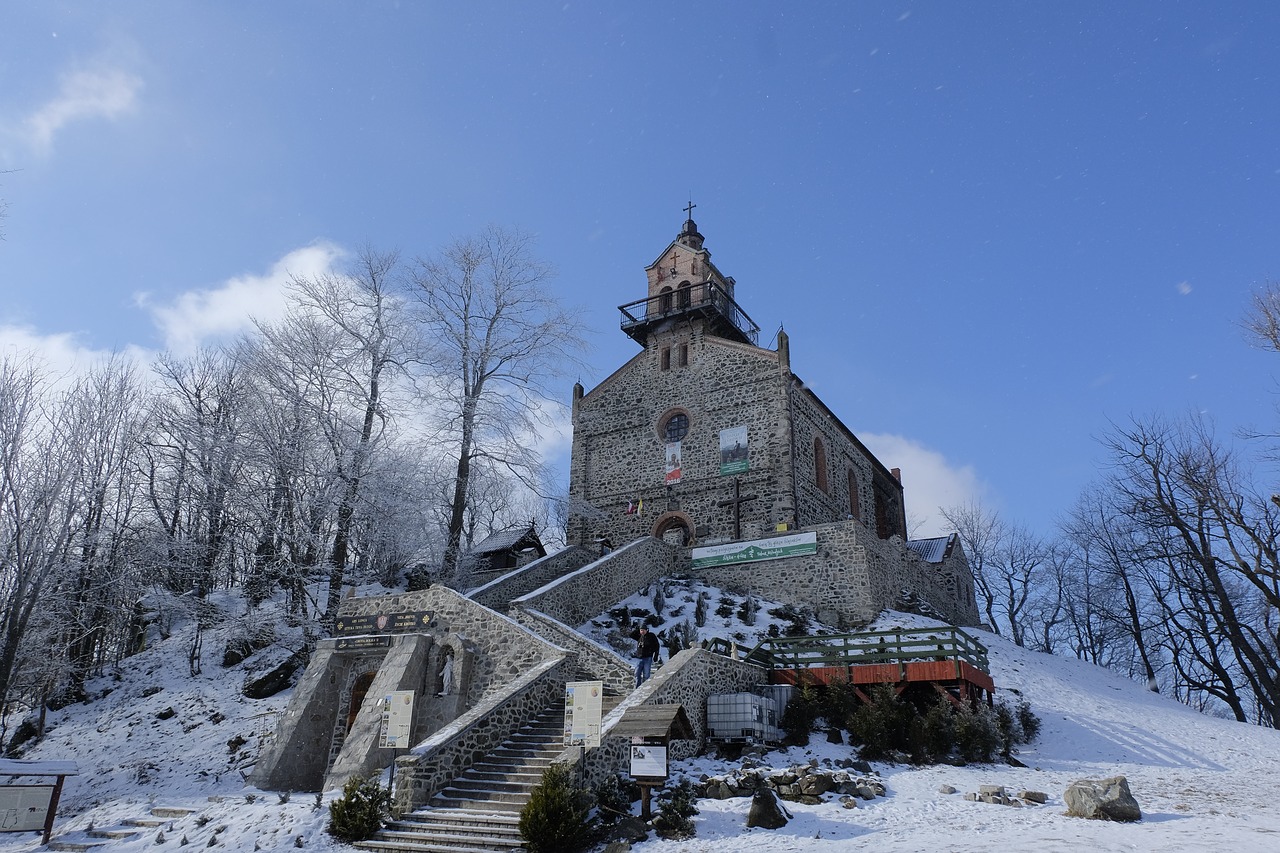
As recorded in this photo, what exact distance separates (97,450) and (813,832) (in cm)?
1657

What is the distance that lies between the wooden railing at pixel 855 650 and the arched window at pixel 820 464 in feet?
38.3

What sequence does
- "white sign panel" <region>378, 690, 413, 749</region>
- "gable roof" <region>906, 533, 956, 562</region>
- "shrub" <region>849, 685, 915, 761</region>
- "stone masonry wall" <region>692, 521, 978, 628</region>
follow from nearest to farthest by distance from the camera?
"white sign panel" <region>378, 690, 413, 749</region>
"shrub" <region>849, 685, 915, 761</region>
"stone masonry wall" <region>692, 521, 978, 628</region>
"gable roof" <region>906, 533, 956, 562</region>

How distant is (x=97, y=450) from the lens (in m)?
17.3

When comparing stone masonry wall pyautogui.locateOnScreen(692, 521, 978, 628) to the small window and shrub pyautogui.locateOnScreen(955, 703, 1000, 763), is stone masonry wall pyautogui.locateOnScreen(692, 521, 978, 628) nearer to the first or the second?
the small window

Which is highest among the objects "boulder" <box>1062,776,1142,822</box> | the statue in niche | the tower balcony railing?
the tower balcony railing

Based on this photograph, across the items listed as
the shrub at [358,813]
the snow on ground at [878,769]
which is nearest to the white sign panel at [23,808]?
the snow on ground at [878,769]

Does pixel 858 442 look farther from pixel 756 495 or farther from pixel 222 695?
pixel 222 695

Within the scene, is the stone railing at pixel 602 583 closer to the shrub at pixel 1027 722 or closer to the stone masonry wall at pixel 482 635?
the stone masonry wall at pixel 482 635

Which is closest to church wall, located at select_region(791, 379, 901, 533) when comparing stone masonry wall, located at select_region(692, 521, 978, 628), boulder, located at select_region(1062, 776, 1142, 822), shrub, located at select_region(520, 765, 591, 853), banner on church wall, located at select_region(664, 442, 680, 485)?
stone masonry wall, located at select_region(692, 521, 978, 628)

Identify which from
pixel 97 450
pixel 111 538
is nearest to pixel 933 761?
pixel 97 450

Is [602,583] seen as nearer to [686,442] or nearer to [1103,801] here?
[686,442]

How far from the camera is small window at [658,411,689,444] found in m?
27.8

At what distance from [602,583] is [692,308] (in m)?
12.6

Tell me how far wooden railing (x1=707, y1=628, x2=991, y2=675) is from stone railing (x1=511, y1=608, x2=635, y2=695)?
2552 millimetres
